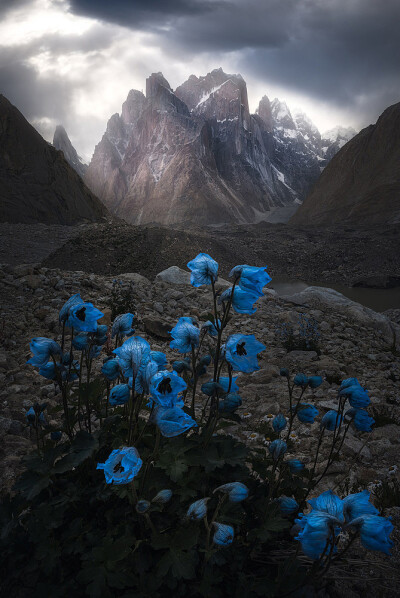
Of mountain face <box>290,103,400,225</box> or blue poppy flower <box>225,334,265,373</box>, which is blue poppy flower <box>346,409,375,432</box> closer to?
blue poppy flower <box>225,334,265,373</box>

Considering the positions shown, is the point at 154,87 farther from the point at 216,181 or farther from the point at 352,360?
the point at 352,360

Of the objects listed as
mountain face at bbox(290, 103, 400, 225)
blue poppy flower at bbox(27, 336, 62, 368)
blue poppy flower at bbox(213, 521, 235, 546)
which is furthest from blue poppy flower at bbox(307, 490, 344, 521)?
mountain face at bbox(290, 103, 400, 225)

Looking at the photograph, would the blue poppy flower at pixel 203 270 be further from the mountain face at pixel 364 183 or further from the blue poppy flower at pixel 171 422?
the mountain face at pixel 364 183

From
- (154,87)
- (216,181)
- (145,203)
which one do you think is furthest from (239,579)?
(154,87)

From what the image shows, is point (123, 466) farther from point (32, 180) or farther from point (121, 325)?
point (32, 180)

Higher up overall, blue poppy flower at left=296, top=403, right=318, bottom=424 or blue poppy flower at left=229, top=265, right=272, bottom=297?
blue poppy flower at left=229, top=265, right=272, bottom=297

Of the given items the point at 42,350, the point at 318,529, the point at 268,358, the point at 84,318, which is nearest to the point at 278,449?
the point at 318,529

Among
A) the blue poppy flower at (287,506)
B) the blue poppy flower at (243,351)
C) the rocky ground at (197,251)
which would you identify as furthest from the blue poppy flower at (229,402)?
the rocky ground at (197,251)

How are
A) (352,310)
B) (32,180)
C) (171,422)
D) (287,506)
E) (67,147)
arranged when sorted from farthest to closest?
(67,147) < (32,180) < (352,310) < (287,506) < (171,422)
